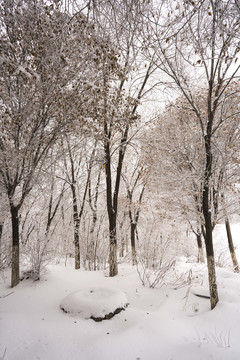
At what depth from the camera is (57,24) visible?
14.4ft

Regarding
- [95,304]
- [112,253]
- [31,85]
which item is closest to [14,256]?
[95,304]

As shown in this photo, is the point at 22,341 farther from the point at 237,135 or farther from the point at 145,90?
the point at 237,135

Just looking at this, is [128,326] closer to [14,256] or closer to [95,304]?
[95,304]

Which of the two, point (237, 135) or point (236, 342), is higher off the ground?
point (237, 135)

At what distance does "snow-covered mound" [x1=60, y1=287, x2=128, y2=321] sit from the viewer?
14.9 feet

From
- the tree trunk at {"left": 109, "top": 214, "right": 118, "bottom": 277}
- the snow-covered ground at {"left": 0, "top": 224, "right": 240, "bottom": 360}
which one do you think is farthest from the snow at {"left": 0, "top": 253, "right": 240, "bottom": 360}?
the tree trunk at {"left": 109, "top": 214, "right": 118, "bottom": 277}

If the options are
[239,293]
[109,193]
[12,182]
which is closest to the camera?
[239,293]

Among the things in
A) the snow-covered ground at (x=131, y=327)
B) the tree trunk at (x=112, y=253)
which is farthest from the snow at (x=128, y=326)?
the tree trunk at (x=112, y=253)

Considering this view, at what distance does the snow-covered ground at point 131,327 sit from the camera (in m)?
3.51

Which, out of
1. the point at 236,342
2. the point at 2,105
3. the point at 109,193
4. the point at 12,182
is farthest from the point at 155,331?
the point at 2,105

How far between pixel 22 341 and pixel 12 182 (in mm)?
3738

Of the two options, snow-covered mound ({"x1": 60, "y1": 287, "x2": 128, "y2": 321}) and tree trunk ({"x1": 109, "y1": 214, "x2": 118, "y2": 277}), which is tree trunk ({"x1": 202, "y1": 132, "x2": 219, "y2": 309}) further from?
tree trunk ({"x1": 109, "y1": 214, "x2": 118, "y2": 277})

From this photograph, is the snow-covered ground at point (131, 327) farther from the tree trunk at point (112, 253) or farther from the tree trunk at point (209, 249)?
the tree trunk at point (112, 253)

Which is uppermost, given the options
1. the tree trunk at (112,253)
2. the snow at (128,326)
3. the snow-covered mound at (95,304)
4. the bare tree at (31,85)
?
the bare tree at (31,85)
